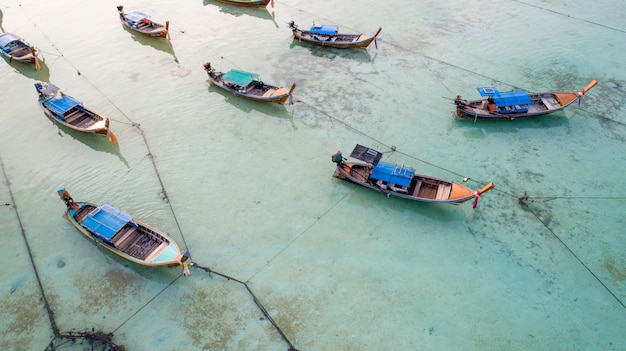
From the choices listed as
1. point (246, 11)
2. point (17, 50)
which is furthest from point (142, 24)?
point (17, 50)

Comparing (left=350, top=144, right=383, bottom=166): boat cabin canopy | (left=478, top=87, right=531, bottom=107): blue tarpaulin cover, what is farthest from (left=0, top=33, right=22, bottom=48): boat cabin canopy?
(left=478, top=87, right=531, bottom=107): blue tarpaulin cover

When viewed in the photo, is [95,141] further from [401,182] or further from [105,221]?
[401,182]

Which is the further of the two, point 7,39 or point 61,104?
point 7,39

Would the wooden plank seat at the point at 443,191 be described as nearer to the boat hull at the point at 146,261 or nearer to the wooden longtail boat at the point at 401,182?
the wooden longtail boat at the point at 401,182

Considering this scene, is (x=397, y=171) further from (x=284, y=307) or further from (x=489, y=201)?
(x=284, y=307)

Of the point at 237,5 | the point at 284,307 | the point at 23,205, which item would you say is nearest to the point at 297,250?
the point at 284,307

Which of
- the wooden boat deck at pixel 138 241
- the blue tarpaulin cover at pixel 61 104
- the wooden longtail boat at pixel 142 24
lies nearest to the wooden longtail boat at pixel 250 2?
the wooden longtail boat at pixel 142 24

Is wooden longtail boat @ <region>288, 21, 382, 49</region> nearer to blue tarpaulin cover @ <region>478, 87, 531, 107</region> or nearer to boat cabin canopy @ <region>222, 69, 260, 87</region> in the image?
boat cabin canopy @ <region>222, 69, 260, 87</region>
